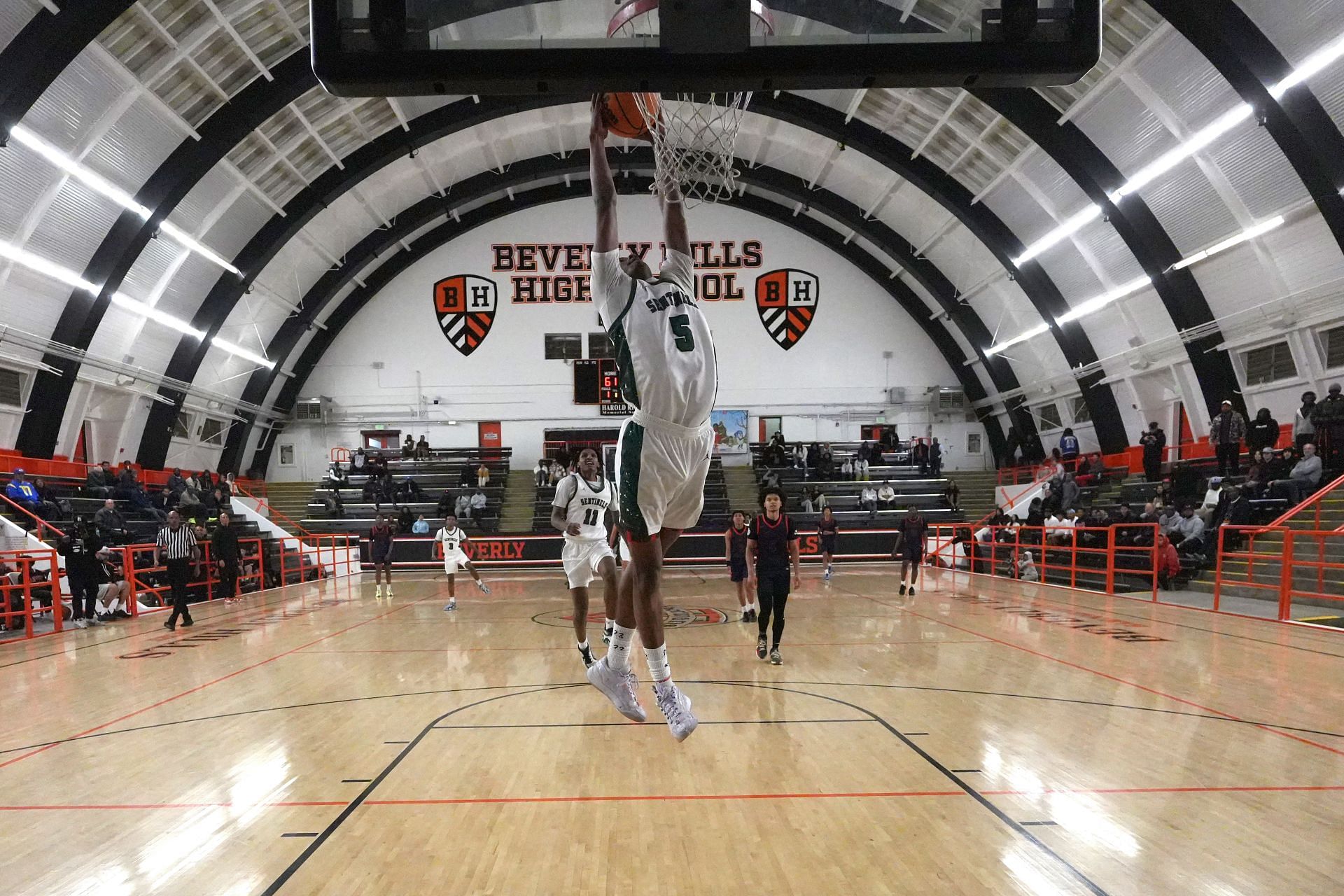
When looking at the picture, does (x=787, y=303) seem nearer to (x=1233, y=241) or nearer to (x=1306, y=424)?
(x=1233, y=241)

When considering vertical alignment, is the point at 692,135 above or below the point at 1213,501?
above

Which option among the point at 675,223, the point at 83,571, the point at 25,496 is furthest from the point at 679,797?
the point at 25,496

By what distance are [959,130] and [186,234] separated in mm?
19440

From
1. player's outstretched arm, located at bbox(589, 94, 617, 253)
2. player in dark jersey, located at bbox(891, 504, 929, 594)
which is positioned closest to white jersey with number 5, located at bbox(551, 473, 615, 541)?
player's outstretched arm, located at bbox(589, 94, 617, 253)

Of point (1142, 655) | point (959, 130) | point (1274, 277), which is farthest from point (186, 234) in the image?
point (1274, 277)

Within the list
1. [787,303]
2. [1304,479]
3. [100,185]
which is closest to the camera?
[1304,479]

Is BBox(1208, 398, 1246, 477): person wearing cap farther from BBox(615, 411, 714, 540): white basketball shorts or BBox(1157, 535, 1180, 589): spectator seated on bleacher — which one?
BBox(615, 411, 714, 540): white basketball shorts

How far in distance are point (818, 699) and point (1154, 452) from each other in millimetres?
15770

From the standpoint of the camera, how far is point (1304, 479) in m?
12.5

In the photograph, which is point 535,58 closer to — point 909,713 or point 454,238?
point 909,713

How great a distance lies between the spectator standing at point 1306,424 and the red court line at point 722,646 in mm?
9376

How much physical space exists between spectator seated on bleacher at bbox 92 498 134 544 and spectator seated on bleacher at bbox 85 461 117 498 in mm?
Answer: 2737

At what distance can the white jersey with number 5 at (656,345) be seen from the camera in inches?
137

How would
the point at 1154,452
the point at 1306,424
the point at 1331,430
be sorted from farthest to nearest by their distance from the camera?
the point at 1154,452 < the point at 1306,424 < the point at 1331,430
